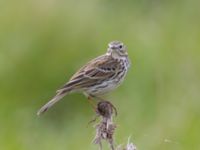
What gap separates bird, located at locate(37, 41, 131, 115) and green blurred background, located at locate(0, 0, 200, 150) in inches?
21.0

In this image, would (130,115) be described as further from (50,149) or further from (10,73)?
(10,73)

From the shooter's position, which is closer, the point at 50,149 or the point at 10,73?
the point at 50,149

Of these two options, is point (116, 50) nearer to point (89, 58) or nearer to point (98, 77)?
point (98, 77)

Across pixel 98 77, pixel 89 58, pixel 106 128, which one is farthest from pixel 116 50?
pixel 89 58

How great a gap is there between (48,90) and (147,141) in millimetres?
2173

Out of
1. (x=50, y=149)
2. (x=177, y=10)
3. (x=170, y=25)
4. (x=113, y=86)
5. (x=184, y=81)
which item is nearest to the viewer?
(x=113, y=86)

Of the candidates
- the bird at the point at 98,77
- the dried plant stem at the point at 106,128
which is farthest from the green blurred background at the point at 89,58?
the dried plant stem at the point at 106,128

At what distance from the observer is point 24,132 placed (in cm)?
812

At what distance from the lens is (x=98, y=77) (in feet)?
22.6

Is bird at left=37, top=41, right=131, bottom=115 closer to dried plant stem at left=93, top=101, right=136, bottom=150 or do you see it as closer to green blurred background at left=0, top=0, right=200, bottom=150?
green blurred background at left=0, top=0, right=200, bottom=150

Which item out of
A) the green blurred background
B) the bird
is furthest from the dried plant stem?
the green blurred background

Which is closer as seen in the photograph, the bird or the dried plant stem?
the dried plant stem

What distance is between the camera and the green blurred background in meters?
7.82

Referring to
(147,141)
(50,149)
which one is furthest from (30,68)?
(147,141)
